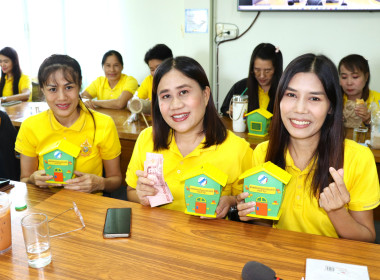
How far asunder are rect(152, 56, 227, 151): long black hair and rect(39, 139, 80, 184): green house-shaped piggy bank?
38 cm

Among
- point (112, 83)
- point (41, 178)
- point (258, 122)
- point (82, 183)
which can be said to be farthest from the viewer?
point (112, 83)

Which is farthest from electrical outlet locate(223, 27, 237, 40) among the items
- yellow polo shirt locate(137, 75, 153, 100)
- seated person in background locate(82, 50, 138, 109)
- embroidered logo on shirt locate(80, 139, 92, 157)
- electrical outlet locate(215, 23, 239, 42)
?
embroidered logo on shirt locate(80, 139, 92, 157)

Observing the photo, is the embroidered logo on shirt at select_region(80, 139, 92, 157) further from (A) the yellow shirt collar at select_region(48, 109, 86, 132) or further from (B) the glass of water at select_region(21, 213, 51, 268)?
(B) the glass of water at select_region(21, 213, 51, 268)

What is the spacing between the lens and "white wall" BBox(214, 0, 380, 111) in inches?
157

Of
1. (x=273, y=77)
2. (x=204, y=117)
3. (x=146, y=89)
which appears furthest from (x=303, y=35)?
(x=204, y=117)

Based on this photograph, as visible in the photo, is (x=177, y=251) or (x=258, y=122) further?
(x=258, y=122)

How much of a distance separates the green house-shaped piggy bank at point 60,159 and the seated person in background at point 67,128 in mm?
348

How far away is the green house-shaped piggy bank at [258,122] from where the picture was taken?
8.65ft

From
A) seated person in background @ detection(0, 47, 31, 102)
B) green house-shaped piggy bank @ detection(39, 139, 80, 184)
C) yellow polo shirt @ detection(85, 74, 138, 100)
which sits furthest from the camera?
seated person in background @ detection(0, 47, 31, 102)

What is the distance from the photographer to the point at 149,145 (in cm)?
173

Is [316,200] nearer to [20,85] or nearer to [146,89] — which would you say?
[146,89]

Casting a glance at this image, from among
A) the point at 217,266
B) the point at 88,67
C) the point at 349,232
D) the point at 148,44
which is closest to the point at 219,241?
the point at 217,266

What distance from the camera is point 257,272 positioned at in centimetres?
98

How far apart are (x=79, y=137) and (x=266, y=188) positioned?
121 cm
